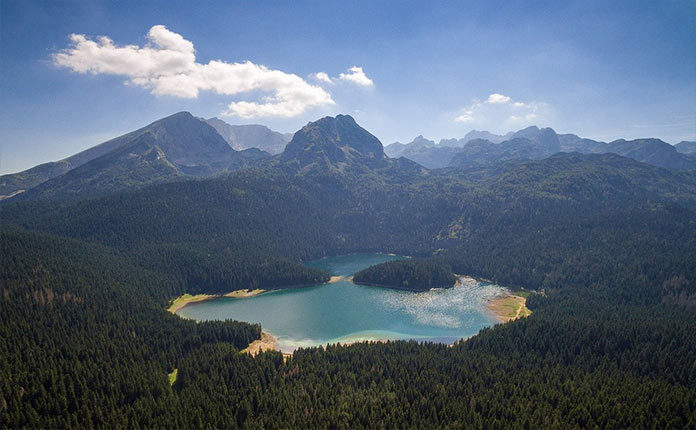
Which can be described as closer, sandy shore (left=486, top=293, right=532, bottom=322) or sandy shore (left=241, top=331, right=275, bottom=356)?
sandy shore (left=241, top=331, right=275, bottom=356)

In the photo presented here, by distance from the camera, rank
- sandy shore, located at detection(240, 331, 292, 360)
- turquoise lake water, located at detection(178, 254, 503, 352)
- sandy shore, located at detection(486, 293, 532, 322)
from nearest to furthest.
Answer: sandy shore, located at detection(240, 331, 292, 360) < turquoise lake water, located at detection(178, 254, 503, 352) < sandy shore, located at detection(486, 293, 532, 322)

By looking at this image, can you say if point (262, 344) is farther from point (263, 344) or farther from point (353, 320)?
point (353, 320)

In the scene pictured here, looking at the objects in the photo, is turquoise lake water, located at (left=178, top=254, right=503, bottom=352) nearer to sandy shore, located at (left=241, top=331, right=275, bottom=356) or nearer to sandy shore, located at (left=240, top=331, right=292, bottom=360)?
sandy shore, located at (left=240, top=331, right=292, bottom=360)

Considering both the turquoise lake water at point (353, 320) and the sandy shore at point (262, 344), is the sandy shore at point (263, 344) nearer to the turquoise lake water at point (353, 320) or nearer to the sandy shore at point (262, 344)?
the sandy shore at point (262, 344)

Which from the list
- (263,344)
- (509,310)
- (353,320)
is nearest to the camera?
(263,344)

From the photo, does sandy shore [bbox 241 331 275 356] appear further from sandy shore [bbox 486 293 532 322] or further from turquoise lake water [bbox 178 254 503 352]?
sandy shore [bbox 486 293 532 322]

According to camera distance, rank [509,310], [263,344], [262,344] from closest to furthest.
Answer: [262,344] → [263,344] → [509,310]

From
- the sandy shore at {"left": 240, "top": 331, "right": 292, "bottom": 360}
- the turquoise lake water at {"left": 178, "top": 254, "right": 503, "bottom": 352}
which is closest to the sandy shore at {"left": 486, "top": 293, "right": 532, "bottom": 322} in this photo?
the turquoise lake water at {"left": 178, "top": 254, "right": 503, "bottom": 352}

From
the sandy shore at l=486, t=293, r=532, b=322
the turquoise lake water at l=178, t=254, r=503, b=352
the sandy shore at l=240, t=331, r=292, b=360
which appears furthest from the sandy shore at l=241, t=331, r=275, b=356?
the sandy shore at l=486, t=293, r=532, b=322

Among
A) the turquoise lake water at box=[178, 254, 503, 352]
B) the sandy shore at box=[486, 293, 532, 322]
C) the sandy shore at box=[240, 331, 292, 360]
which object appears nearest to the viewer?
the sandy shore at box=[240, 331, 292, 360]

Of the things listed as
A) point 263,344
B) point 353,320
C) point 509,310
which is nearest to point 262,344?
point 263,344

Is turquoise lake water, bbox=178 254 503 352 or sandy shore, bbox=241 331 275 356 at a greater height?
sandy shore, bbox=241 331 275 356
